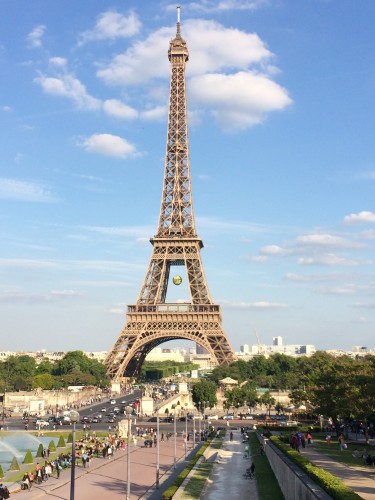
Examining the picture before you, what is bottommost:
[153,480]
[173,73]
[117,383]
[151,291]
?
[153,480]

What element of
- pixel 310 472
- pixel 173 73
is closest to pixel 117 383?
pixel 173 73

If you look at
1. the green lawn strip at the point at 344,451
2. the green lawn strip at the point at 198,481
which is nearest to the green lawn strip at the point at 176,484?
the green lawn strip at the point at 198,481

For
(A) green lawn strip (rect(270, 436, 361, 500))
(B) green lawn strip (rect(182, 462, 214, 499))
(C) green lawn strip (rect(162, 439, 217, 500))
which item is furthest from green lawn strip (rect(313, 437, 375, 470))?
(A) green lawn strip (rect(270, 436, 361, 500))

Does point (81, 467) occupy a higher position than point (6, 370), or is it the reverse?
point (6, 370)

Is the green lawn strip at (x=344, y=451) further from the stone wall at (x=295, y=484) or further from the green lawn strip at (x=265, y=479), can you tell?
the stone wall at (x=295, y=484)

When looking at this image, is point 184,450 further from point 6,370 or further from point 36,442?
point 6,370

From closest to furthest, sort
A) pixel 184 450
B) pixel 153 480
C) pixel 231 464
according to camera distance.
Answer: pixel 153 480 < pixel 231 464 < pixel 184 450
